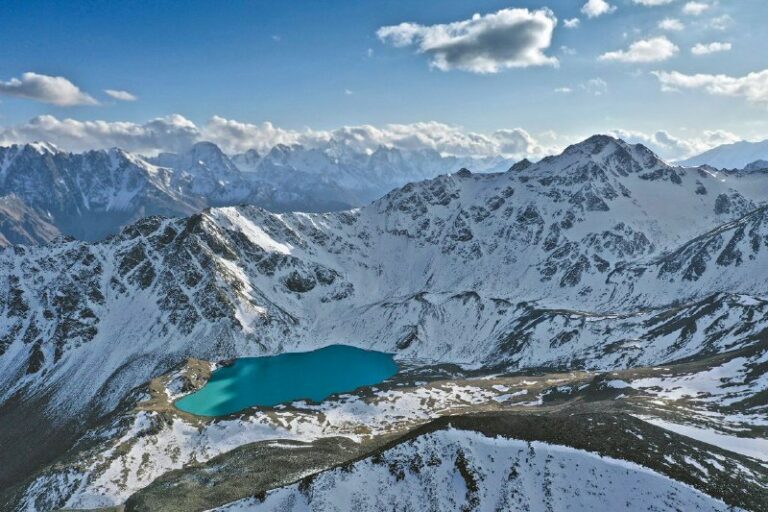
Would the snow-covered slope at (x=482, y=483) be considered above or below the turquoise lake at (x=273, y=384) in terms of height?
above

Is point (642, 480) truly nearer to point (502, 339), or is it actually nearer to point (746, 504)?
point (746, 504)

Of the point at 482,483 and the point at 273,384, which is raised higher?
the point at 482,483

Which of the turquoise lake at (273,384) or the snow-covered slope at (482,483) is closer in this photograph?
the snow-covered slope at (482,483)

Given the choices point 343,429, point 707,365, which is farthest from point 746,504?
point 343,429

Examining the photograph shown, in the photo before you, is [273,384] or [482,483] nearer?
[482,483]
